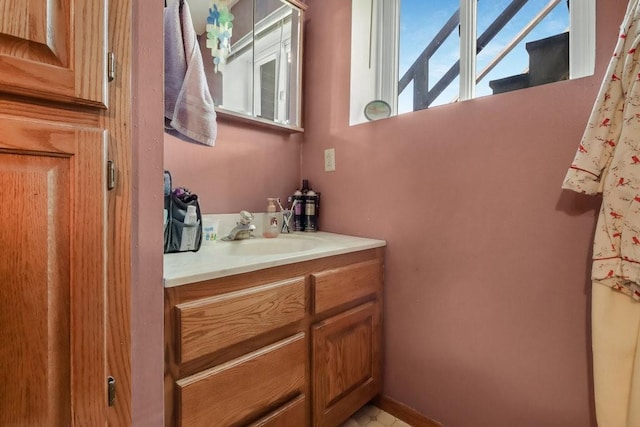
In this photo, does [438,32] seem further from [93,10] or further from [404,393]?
[404,393]

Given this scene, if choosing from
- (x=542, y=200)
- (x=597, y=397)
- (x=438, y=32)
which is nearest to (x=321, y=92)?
(x=438, y=32)

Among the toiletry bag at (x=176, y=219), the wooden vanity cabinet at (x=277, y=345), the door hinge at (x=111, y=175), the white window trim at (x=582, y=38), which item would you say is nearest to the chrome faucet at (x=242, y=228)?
the toiletry bag at (x=176, y=219)

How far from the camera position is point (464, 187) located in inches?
44.8

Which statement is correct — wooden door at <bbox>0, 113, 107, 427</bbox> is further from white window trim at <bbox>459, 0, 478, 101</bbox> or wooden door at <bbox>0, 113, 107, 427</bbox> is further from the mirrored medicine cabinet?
white window trim at <bbox>459, 0, 478, 101</bbox>

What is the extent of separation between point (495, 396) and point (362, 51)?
5.14 ft

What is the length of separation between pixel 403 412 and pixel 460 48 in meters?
1.54

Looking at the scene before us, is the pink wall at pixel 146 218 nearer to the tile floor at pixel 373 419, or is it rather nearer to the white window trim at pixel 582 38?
the tile floor at pixel 373 419

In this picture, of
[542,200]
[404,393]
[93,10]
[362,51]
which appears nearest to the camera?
[93,10]

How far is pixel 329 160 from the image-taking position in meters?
1.57

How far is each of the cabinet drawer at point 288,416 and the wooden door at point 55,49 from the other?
2.95 ft

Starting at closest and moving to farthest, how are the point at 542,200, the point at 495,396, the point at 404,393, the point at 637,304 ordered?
1. the point at 637,304
2. the point at 542,200
3. the point at 495,396
4. the point at 404,393

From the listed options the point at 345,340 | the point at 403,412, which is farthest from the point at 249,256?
the point at 403,412

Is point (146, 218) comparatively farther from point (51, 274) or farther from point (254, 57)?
point (254, 57)

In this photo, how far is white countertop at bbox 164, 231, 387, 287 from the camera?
74 cm
